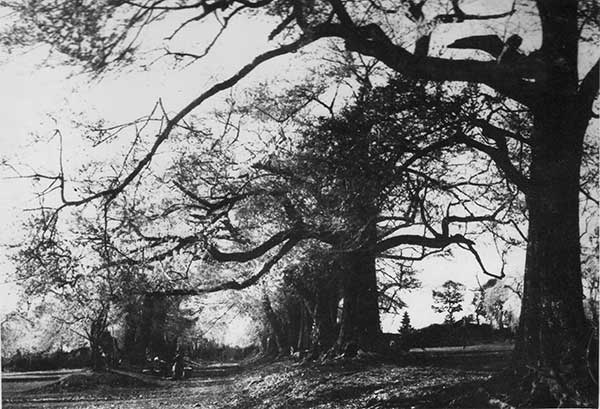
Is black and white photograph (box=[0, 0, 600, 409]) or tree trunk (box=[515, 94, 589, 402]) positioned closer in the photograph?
tree trunk (box=[515, 94, 589, 402])

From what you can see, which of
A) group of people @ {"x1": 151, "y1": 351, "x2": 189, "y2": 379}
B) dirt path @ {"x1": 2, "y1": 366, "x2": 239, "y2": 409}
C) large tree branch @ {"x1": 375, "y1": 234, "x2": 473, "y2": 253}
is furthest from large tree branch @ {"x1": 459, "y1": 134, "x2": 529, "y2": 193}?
group of people @ {"x1": 151, "y1": 351, "x2": 189, "y2": 379}

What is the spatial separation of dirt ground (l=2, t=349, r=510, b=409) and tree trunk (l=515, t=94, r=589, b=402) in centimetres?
31

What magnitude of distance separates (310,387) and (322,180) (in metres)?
1.69

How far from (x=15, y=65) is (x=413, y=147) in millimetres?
3159

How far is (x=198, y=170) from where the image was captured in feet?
15.1

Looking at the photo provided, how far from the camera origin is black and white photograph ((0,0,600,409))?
381cm

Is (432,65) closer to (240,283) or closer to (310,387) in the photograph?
(240,283)

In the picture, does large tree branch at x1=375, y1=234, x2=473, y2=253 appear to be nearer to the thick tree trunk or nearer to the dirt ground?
the thick tree trunk

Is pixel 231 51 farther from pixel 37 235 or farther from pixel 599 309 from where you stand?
pixel 599 309

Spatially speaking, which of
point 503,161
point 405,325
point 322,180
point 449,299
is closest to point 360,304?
point 405,325

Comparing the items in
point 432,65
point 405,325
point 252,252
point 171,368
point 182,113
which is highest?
point 432,65

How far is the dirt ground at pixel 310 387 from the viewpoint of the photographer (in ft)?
13.0

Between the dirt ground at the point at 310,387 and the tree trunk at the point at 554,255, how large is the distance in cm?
31

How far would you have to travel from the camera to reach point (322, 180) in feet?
13.6
